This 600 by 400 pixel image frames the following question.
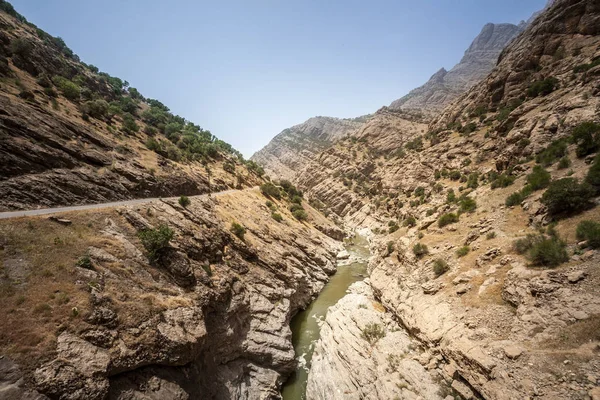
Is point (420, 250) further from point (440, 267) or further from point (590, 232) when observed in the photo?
point (590, 232)

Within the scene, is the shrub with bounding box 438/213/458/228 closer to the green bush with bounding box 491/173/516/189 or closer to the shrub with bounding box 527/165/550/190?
the green bush with bounding box 491/173/516/189

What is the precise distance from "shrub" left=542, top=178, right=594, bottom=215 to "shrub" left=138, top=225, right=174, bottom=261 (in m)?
27.0

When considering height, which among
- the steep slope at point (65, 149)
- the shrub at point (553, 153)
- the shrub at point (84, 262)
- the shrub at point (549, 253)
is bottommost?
the shrub at point (549, 253)

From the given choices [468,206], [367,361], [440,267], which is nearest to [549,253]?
[440,267]

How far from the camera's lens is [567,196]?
14039 millimetres

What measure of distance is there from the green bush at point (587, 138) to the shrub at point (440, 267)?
1378 cm

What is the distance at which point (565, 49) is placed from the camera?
33.8 meters

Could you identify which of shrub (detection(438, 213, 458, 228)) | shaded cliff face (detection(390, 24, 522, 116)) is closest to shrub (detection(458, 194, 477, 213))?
shrub (detection(438, 213, 458, 228))

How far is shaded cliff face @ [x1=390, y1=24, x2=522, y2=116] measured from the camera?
129125 mm

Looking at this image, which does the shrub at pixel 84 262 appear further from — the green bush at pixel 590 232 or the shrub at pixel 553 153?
the shrub at pixel 553 153

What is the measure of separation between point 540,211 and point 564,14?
43.7 m

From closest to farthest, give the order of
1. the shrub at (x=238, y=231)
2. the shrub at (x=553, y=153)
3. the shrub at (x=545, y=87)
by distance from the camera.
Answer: the shrub at (x=553, y=153) < the shrub at (x=238, y=231) < the shrub at (x=545, y=87)

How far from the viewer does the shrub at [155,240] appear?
1608 cm

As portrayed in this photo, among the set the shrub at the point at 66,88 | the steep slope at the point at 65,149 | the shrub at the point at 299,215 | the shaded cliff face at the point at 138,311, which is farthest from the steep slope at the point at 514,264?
the shrub at the point at 66,88
